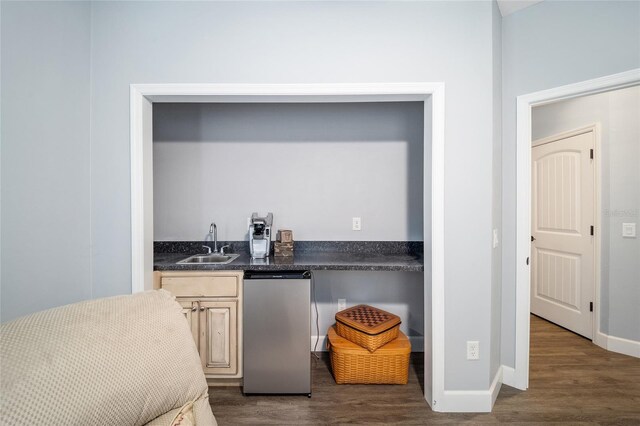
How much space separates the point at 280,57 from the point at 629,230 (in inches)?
130

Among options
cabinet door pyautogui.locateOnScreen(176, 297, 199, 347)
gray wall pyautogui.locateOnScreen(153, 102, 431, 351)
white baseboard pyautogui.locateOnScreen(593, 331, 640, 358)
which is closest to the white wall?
gray wall pyautogui.locateOnScreen(153, 102, 431, 351)

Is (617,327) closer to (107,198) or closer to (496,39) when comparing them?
(496,39)

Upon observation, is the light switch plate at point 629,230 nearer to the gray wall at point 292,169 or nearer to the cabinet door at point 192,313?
the gray wall at point 292,169

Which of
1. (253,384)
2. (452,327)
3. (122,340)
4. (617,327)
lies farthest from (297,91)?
(617,327)

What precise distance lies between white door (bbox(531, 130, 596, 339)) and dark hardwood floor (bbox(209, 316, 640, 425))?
76 centimetres

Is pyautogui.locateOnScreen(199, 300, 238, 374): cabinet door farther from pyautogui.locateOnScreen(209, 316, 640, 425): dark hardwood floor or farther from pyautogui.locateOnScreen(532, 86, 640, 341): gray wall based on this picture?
pyautogui.locateOnScreen(532, 86, 640, 341): gray wall

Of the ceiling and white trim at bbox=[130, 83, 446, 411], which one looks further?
the ceiling

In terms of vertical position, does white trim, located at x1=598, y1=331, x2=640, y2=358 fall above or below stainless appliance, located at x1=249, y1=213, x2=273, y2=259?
below

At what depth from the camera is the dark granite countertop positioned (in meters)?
2.05

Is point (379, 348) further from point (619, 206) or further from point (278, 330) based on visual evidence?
point (619, 206)

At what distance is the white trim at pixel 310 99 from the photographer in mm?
1872

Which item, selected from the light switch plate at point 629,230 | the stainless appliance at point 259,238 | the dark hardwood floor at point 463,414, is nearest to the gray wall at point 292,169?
the stainless appliance at point 259,238

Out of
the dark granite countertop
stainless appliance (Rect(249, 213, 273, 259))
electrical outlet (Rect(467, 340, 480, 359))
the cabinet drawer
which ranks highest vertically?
stainless appliance (Rect(249, 213, 273, 259))

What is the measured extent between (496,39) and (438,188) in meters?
1.10
